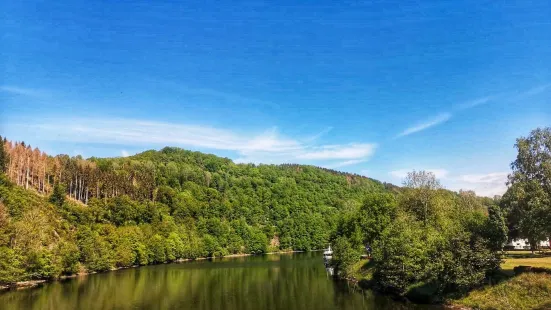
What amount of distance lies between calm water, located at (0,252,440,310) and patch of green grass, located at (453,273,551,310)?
843 centimetres

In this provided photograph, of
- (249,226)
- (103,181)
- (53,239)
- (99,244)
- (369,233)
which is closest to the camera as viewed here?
(369,233)

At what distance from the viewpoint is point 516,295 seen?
45906 mm

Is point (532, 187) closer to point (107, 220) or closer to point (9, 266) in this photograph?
point (9, 266)

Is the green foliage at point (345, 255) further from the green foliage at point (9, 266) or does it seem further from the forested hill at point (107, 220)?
the green foliage at point (9, 266)

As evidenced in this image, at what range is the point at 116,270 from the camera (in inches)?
4313

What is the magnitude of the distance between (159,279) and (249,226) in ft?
328

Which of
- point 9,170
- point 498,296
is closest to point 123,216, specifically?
point 9,170

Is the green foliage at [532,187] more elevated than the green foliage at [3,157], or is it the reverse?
the green foliage at [3,157]

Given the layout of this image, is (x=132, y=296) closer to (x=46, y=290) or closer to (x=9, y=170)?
(x=46, y=290)

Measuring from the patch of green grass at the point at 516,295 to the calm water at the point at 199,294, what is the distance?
8.43 meters

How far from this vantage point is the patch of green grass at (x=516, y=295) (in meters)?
43.9

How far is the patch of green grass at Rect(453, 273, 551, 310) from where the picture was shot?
43.9m

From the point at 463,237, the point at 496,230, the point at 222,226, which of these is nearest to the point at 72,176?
the point at 222,226

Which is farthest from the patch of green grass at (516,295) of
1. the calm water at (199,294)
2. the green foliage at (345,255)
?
the green foliage at (345,255)
